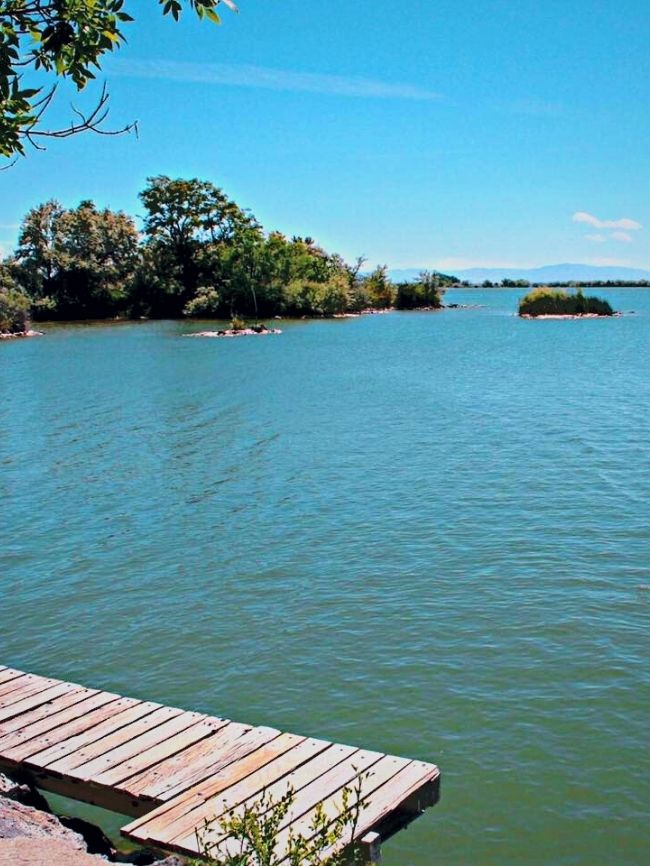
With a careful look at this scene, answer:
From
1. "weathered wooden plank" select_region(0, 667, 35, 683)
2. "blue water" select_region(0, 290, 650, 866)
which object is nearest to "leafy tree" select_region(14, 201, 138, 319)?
"blue water" select_region(0, 290, 650, 866)

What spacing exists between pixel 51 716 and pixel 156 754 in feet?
4.95

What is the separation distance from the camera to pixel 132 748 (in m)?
8.30

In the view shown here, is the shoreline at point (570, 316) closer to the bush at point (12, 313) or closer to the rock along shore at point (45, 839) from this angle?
the bush at point (12, 313)

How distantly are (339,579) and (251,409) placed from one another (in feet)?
64.9

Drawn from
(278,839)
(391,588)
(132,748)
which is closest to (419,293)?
(391,588)

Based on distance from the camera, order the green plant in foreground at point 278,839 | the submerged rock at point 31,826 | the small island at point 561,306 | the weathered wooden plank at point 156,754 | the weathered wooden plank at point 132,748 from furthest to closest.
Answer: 1. the small island at point 561,306
2. the weathered wooden plank at point 132,748
3. the weathered wooden plank at point 156,754
4. the submerged rock at point 31,826
5. the green plant in foreground at point 278,839

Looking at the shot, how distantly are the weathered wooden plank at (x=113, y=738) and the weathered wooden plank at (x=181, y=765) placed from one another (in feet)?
1.91

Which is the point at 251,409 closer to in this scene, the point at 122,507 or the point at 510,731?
the point at 122,507

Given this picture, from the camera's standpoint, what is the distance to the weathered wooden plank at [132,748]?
7860mm

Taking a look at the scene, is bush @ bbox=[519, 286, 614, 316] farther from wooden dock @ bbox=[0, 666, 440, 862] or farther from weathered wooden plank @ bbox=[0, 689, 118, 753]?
wooden dock @ bbox=[0, 666, 440, 862]

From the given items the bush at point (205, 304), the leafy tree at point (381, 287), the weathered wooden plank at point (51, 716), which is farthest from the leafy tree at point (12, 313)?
the weathered wooden plank at point (51, 716)

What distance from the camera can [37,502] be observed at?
20.2 metres

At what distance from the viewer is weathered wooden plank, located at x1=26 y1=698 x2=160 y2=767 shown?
A: 27.0 feet

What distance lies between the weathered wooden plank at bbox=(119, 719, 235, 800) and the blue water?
170 cm
